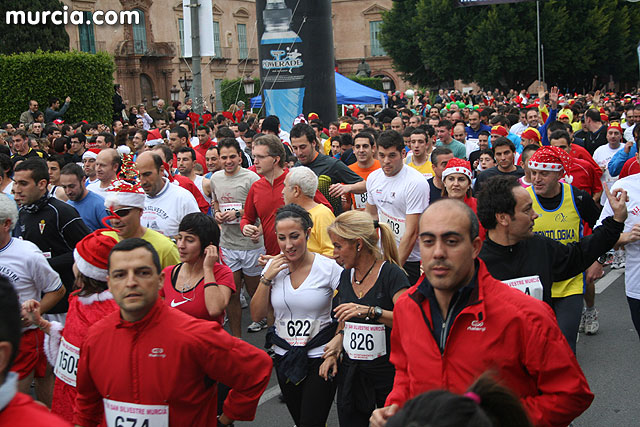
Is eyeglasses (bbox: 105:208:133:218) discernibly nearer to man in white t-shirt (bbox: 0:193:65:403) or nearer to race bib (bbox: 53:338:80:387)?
man in white t-shirt (bbox: 0:193:65:403)

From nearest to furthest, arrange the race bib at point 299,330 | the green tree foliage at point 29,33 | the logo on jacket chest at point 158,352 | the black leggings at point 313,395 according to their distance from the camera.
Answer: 1. the logo on jacket chest at point 158,352
2. the black leggings at point 313,395
3. the race bib at point 299,330
4. the green tree foliage at point 29,33

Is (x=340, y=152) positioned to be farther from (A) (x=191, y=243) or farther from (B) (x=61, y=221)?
(A) (x=191, y=243)

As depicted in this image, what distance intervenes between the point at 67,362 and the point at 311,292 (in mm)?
1536

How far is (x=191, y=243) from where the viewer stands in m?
4.88

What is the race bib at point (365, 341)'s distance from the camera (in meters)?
4.59

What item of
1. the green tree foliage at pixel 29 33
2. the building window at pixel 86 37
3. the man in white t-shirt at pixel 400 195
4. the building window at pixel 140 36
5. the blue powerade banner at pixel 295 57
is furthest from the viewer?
the building window at pixel 140 36

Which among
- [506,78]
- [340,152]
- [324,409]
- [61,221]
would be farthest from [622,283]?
[506,78]

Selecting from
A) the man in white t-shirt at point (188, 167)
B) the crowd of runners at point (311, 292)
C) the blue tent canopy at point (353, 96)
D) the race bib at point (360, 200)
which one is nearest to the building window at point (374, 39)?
the blue tent canopy at point (353, 96)

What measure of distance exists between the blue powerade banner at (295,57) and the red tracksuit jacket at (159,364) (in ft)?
47.1

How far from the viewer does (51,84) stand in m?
23.1

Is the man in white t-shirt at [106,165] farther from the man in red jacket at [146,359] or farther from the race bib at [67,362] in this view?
the man in red jacket at [146,359]

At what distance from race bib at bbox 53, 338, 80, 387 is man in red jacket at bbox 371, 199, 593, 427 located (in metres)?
1.89

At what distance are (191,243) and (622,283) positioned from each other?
6810mm

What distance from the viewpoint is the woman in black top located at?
460 centimetres
